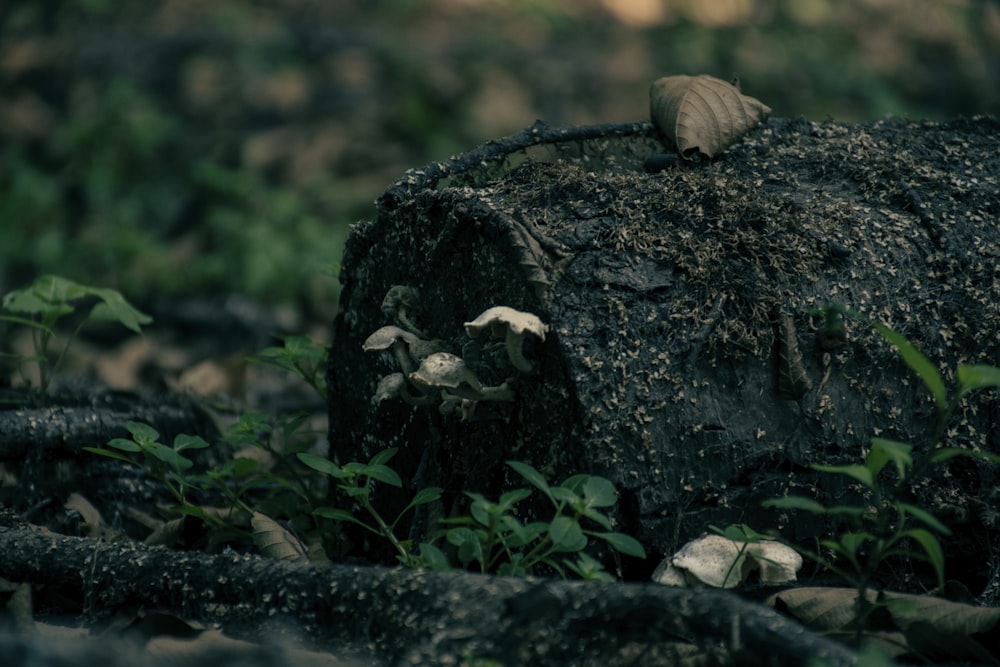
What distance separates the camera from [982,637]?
1.80 meters

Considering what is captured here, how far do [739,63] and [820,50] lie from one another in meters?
0.81

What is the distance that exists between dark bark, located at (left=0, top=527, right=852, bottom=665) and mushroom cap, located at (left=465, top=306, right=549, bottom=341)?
0.45 meters

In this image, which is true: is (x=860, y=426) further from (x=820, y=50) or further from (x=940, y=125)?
(x=820, y=50)

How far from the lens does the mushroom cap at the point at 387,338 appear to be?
2086 millimetres

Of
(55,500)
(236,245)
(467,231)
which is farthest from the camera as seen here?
(236,245)

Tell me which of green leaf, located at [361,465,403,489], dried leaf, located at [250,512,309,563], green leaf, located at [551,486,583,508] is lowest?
dried leaf, located at [250,512,309,563]

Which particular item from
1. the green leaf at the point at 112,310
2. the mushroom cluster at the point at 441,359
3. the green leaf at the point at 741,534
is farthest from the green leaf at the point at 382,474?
the green leaf at the point at 112,310

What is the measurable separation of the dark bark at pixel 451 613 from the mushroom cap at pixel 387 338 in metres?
0.48

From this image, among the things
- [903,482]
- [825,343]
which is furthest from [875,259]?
[903,482]

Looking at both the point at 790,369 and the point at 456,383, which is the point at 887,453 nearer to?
the point at 790,369

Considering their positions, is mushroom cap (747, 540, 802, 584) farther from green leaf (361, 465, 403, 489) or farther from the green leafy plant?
green leaf (361, 465, 403, 489)

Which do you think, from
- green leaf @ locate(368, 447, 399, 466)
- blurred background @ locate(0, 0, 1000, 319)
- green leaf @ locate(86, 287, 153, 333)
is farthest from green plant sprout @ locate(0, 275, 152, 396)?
blurred background @ locate(0, 0, 1000, 319)

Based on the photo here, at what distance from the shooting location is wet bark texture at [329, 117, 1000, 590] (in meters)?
1.95

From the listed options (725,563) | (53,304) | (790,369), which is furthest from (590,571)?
(53,304)
